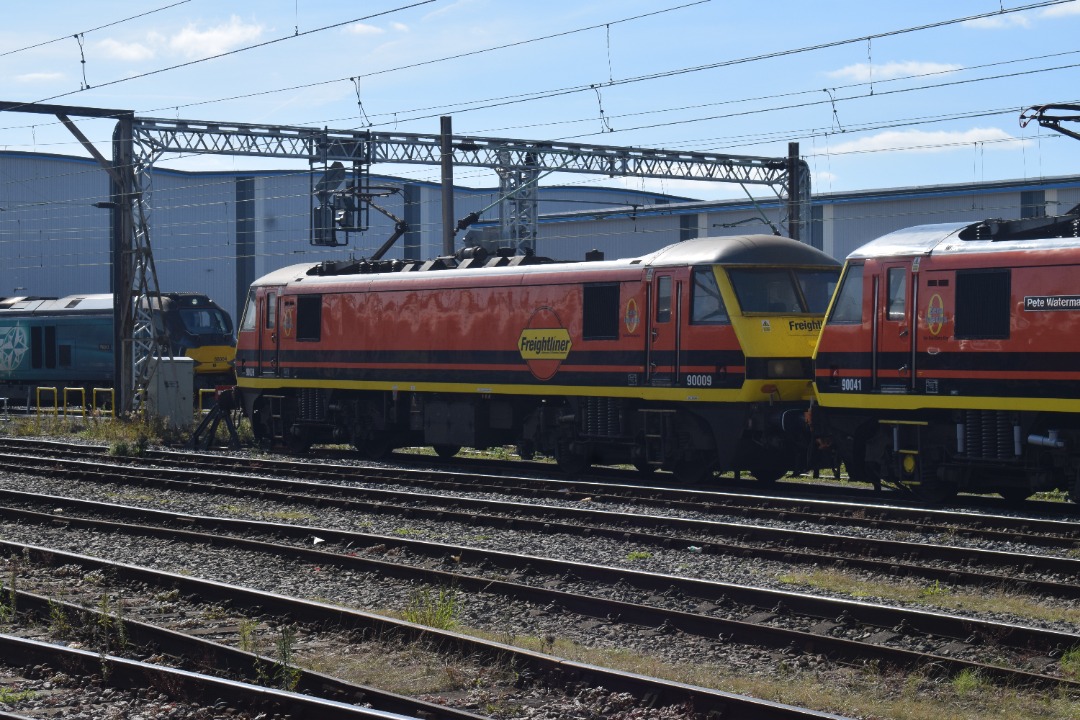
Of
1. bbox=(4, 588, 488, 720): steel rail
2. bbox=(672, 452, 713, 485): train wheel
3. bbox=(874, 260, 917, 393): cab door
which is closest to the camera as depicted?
bbox=(4, 588, 488, 720): steel rail

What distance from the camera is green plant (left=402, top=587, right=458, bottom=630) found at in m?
9.73

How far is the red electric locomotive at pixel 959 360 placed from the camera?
14797mm

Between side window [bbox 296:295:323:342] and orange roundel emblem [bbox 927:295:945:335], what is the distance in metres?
12.1

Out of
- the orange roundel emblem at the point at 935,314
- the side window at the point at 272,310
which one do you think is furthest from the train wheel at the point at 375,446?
the orange roundel emblem at the point at 935,314

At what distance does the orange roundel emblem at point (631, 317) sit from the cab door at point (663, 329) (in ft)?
0.81

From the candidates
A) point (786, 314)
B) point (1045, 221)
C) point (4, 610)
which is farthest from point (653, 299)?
point (4, 610)

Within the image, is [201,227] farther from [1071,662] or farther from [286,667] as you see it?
[1071,662]

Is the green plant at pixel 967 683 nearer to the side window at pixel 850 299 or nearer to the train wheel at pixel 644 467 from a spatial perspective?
the side window at pixel 850 299

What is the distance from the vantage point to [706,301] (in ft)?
60.1

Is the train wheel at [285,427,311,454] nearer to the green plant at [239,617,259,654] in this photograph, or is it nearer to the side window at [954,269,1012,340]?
the side window at [954,269,1012,340]

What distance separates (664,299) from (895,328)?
360 cm

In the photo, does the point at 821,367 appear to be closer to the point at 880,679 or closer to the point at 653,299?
the point at 653,299

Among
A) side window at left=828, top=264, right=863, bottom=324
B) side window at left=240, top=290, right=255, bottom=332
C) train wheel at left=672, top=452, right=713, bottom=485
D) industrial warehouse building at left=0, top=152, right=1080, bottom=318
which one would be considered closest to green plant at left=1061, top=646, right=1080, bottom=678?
side window at left=828, top=264, right=863, bottom=324

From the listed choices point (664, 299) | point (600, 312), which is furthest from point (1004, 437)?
point (600, 312)
